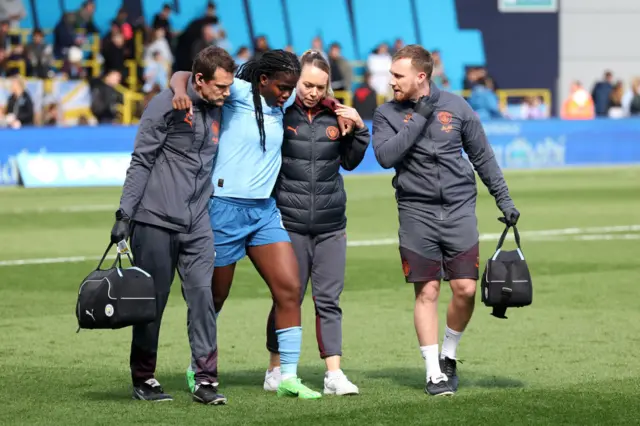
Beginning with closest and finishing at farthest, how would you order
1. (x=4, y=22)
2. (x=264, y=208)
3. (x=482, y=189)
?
(x=264, y=208)
(x=482, y=189)
(x=4, y=22)

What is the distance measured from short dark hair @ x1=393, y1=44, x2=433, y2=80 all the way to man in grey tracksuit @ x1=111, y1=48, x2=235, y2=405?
1070 mm

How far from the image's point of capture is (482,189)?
85.3 feet

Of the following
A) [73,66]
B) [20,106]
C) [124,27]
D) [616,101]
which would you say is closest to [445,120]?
[20,106]

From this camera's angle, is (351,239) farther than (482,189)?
No

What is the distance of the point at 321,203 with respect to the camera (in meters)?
8.19

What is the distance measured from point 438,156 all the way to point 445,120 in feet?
0.71

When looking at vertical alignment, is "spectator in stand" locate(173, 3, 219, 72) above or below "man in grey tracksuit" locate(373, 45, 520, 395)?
below

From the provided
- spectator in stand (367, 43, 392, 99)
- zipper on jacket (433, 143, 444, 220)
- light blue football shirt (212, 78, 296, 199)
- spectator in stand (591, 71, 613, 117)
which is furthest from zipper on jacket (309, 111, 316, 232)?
spectator in stand (591, 71, 613, 117)

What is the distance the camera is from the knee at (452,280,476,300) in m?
8.26

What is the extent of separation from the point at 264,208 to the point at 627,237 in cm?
1040

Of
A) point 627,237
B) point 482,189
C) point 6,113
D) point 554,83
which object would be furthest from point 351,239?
point 554,83

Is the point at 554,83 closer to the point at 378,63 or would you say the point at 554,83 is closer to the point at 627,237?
the point at 378,63

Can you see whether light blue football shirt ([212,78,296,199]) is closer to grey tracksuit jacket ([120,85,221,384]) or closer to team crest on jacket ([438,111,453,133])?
grey tracksuit jacket ([120,85,221,384])

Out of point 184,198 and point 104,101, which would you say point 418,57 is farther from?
point 104,101
